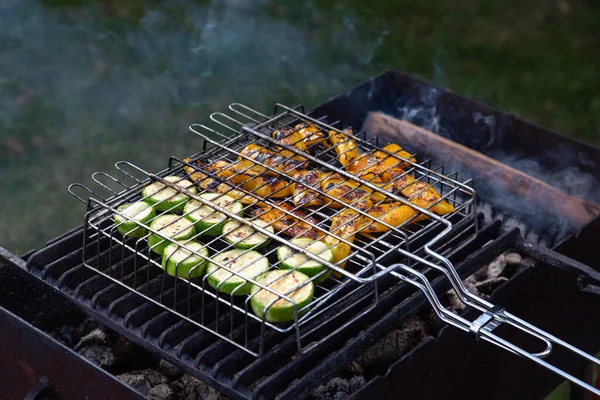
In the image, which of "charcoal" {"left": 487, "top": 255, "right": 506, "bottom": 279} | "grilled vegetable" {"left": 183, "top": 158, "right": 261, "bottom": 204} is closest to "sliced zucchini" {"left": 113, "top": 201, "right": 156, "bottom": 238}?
"grilled vegetable" {"left": 183, "top": 158, "right": 261, "bottom": 204}

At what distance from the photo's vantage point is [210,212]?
325 centimetres

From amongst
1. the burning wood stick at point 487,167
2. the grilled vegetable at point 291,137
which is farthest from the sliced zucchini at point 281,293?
the burning wood stick at point 487,167

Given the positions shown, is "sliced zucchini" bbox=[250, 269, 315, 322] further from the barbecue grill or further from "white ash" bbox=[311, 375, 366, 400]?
"white ash" bbox=[311, 375, 366, 400]

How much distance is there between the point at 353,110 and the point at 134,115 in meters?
3.36

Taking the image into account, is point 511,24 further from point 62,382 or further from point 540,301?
point 62,382

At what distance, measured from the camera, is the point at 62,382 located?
3.07 m

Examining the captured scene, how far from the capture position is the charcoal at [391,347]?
3445 mm

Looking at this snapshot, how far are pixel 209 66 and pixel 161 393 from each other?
4.96 metres

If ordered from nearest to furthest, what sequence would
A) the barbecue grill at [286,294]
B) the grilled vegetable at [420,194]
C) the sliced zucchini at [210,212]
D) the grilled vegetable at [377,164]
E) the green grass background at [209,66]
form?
the barbecue grill at [286,294] < the sliced zucchini at [210,212] < the grilled vegetable at [420,194] < the grilled vegetable at [377,164] < the green grass background at [209,66]

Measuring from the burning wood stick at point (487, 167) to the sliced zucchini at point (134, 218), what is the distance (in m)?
1.79

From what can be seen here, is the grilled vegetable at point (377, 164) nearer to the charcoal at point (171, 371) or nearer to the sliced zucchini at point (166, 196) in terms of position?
the sliced zucchini at point (166, 196)

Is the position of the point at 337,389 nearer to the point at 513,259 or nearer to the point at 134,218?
the point at 134,218

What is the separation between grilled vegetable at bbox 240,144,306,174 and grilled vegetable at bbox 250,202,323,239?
27 cm

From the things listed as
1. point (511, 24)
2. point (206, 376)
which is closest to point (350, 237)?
point (206, 376)
